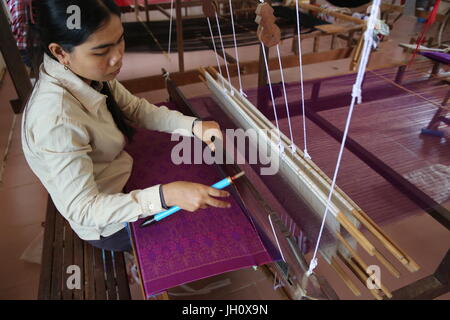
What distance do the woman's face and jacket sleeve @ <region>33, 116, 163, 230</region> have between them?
158 millimetres

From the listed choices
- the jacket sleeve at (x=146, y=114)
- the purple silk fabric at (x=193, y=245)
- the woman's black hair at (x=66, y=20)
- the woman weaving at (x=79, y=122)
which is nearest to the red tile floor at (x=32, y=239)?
the purple silk fabric at (x=193, y=245)

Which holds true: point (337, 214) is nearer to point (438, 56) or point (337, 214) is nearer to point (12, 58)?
point (438, 56)

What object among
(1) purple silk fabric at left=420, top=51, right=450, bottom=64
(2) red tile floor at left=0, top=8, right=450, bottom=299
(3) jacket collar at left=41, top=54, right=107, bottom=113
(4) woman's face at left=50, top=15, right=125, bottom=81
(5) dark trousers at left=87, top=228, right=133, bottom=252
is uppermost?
(4) woman's face at left=50, top=15, right=125, bottom=81

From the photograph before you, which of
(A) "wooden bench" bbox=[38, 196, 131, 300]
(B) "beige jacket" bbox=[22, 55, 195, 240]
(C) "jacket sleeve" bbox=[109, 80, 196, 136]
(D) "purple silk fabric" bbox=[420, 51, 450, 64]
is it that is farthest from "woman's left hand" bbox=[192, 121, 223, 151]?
(D) "purple silk fabric" bbox=[420, 51, 450, 64]

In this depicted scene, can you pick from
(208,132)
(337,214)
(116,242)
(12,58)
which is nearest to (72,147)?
(116,242)

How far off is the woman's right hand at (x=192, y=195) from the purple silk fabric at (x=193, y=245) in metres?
0.22

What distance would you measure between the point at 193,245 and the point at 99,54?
65cm

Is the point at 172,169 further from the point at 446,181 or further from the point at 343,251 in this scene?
the point at 446,181

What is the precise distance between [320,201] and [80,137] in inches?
27.9

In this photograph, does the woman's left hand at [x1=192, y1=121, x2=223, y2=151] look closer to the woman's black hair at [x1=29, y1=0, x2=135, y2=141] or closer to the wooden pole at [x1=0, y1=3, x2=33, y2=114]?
the woman's black hair at [x1=29, y1=0, x2=135, y2=141]

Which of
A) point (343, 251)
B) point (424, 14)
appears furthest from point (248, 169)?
point (424, 14)

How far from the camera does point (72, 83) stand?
924 millimetres

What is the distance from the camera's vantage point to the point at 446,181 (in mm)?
A: 1209

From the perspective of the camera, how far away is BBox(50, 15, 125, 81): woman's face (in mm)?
828
